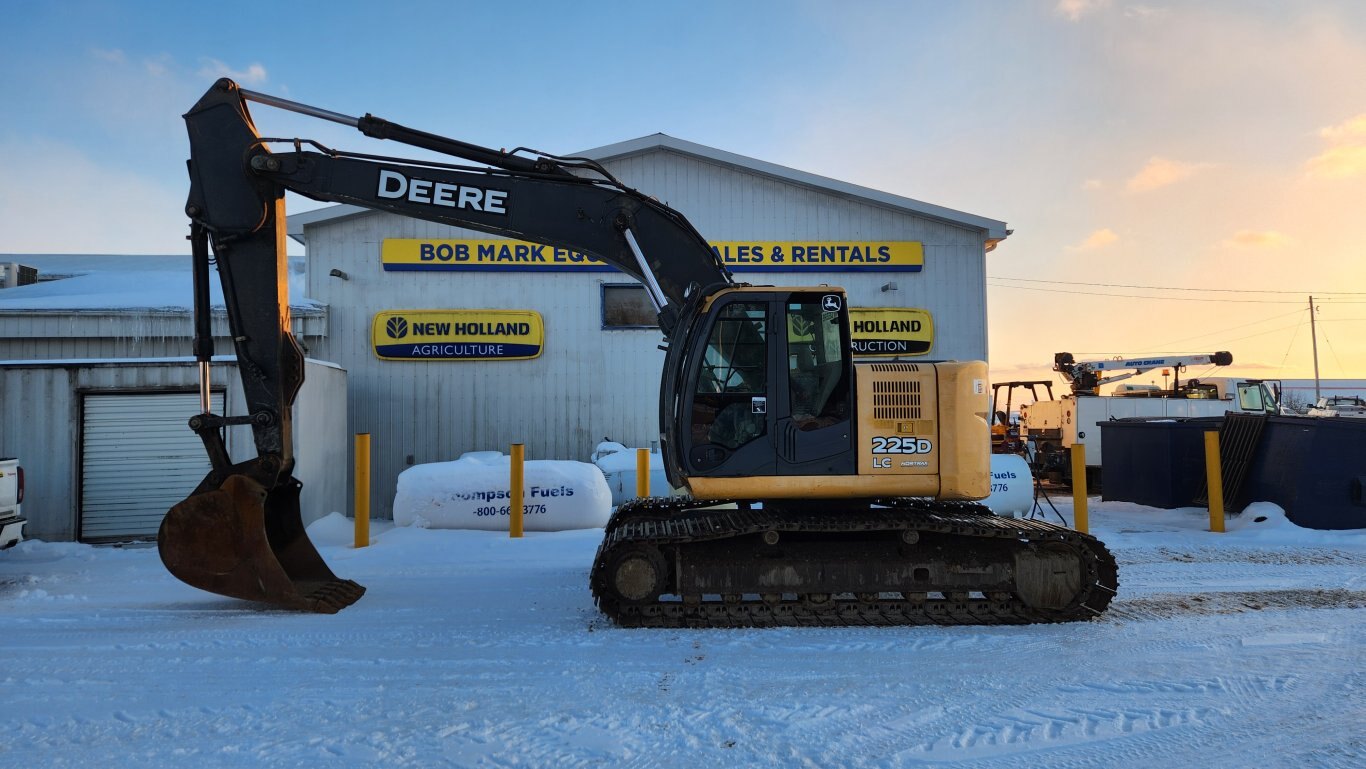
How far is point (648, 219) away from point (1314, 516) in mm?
9838

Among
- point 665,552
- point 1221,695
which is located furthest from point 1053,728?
point 665,552

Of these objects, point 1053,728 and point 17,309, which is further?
point 17,309

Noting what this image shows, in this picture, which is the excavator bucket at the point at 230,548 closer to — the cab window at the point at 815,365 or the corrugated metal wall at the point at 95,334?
the cab window at the point at 815,365

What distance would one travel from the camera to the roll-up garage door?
10.1 metres

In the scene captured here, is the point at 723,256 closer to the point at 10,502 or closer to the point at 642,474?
the point at 642,474

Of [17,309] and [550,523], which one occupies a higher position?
[17,309]

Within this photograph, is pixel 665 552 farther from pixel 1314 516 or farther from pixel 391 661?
pixel 1314 516

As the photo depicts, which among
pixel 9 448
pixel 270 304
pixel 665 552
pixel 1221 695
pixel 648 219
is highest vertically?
pixel 648 219

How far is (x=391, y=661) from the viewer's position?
4.71 meters

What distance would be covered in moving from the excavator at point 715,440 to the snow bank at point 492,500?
362 cm

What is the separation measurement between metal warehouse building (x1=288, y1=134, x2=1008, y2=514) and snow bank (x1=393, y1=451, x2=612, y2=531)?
130 inches

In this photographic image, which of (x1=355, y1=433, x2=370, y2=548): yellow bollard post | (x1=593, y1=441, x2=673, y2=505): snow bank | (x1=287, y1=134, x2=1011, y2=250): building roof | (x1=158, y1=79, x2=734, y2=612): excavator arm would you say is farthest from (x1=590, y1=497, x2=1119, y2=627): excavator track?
(x1=287, y1=134, x2=1011, y2=250): building roof

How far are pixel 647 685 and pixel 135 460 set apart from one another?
947 cm

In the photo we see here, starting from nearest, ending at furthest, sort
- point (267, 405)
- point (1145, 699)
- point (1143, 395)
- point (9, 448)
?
1. point (1145, 699)
2. point (267, 405)
3. point (9, 448)
4. point (1143, 395)
